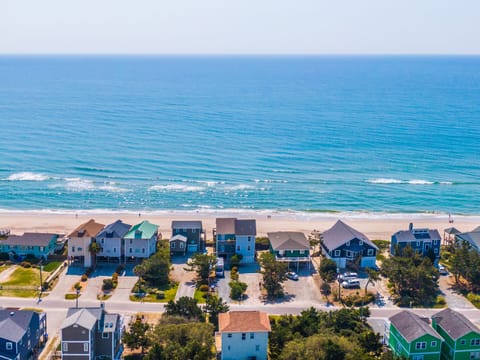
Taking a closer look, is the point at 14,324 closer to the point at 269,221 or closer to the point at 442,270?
the point at 442,270

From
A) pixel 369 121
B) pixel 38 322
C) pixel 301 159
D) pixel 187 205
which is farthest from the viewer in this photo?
pixel 369 121

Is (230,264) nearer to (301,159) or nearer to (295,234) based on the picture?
(295,234)

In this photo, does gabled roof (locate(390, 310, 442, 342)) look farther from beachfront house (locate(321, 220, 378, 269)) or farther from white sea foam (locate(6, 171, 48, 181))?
white sea foam (locate(6, 171, 48, 181))

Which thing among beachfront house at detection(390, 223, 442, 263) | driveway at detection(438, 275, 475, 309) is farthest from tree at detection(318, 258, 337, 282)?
driveway at detection(438, 275, 475, 309)

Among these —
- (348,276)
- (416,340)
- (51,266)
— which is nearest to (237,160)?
(51,266)

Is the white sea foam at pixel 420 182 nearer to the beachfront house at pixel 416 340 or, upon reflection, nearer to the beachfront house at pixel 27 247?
the beachfront house at pixel 416 340

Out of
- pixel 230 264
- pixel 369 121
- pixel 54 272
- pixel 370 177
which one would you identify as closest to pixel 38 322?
pixel 54 272
